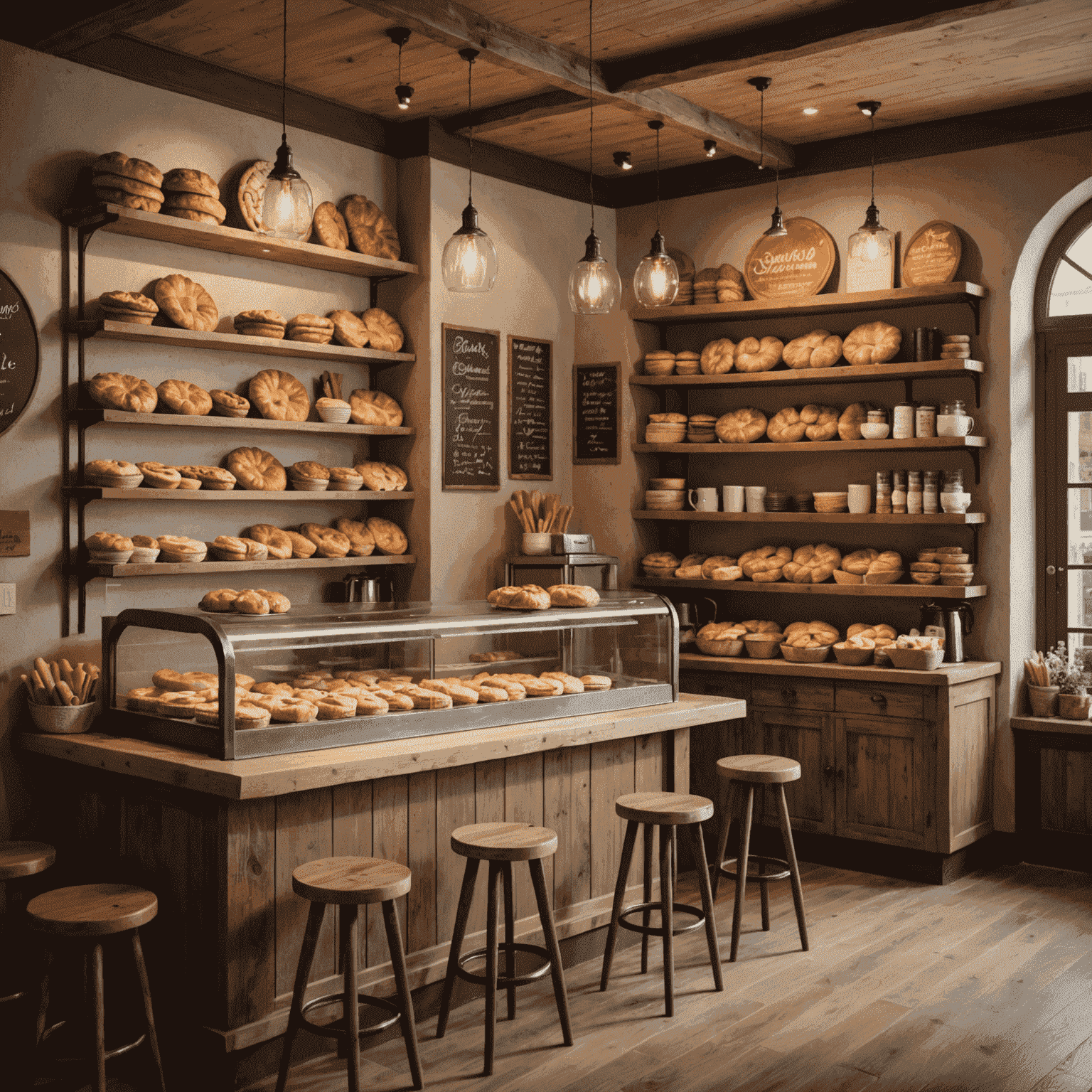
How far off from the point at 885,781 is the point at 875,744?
166 millimetres

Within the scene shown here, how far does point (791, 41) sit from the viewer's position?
433cm

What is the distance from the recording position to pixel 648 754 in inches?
175

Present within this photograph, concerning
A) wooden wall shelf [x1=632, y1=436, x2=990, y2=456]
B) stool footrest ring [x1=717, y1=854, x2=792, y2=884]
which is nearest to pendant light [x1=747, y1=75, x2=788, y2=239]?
wooden wall shelf [x1=632, y1=436, x2=990, y2=456]

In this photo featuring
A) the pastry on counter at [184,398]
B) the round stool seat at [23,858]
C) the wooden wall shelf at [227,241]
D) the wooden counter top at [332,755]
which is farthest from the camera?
the pastry on counter at [184,398]

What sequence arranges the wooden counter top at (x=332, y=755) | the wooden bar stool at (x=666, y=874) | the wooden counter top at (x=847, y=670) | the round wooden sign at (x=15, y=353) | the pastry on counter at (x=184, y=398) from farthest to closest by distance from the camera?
the wooden counter top at (x=847, y=670)
the pastry on counter at (x=184, y=398)
the round wooden sign at (x=15, y=353)
the wooden bar stool at (x=666, y=874)
the wooden counter top at (x=332, y=755)

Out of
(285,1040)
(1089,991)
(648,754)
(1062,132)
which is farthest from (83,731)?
(1062,132)

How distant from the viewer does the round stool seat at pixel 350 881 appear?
3.05 metres

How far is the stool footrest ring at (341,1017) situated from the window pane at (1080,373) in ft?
13.1

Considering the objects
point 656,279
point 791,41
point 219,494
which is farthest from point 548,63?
point 219,494

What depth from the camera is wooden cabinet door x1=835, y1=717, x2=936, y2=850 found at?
16.8ft

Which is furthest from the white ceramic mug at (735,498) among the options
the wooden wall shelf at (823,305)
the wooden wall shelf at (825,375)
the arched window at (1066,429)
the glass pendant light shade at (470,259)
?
the glass pendant light shade at (470,259)

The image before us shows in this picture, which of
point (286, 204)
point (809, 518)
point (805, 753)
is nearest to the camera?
point (286, 204)

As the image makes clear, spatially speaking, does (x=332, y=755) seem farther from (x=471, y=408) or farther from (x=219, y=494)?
(x=471, y=408)

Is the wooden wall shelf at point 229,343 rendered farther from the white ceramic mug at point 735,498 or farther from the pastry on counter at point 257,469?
the white ceramic mug at point 735,498
